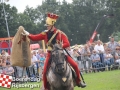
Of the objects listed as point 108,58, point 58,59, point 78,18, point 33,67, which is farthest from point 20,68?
point 78,18

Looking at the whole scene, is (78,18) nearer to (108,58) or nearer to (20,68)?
(108,58)

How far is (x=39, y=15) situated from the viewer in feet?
299

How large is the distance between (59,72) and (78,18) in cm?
7655

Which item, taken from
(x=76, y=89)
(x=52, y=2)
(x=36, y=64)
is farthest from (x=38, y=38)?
(x=52, y=2)

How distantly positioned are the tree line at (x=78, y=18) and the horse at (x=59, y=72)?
63.7 m

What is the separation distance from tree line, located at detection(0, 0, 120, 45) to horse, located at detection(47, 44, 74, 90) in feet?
209

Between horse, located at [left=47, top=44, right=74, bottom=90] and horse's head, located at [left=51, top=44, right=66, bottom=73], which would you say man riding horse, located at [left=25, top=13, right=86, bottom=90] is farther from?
horse's head, located at [left=51, top=44, right=66, bottom=73]

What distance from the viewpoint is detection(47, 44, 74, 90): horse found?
988 cm

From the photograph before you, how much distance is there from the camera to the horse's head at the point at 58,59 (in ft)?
32.1

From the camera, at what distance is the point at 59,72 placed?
10.0 meters

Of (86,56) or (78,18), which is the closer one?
(86,56)

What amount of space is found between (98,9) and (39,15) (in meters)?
14.6

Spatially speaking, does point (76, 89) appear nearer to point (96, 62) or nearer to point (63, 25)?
point (96, 62)

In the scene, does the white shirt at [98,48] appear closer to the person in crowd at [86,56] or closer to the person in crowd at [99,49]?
the person in crowd at [99,49]
